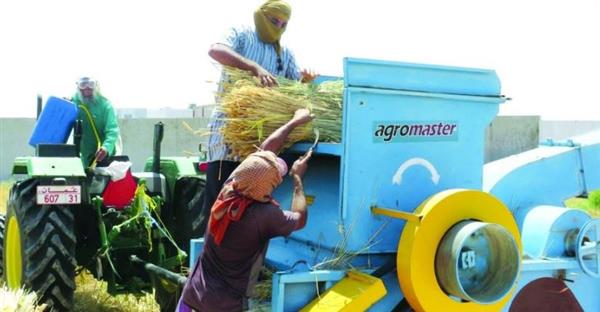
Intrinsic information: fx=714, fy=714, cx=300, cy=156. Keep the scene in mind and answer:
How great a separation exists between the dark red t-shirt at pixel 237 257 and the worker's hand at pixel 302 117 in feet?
1.59

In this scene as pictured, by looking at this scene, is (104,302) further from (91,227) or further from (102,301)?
(91,227)

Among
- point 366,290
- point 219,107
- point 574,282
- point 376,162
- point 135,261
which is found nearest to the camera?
point 366,290

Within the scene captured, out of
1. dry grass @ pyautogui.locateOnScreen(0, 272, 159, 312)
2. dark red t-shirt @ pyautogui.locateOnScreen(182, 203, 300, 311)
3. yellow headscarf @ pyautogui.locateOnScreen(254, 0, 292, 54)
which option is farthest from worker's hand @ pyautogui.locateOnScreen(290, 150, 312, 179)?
dry grass @ pyautogui.locateOnScreen(0, 272, 159, 312)

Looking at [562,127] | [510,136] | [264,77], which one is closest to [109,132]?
[264,77]

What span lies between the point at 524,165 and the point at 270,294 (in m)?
1.82

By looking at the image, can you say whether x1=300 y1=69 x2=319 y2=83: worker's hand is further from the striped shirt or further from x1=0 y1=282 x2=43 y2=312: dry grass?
x1=0 y1=282 x2=43 y2=312: dry grass

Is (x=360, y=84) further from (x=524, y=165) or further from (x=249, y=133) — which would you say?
(x=524, y=165)

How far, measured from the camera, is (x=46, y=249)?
495 centimetres

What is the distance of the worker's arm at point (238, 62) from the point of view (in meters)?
3.76

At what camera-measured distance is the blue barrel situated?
588 centimetres

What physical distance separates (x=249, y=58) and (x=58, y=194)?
189 cm

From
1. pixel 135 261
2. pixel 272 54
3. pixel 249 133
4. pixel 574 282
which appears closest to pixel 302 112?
pixel 249 133

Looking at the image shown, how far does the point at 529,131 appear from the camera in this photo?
19984 mm

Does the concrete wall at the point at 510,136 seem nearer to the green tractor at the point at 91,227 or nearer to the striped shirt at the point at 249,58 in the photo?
the green tractor at the point at 91,227
